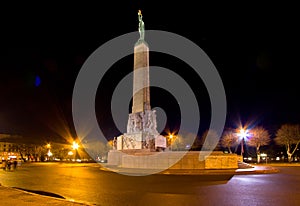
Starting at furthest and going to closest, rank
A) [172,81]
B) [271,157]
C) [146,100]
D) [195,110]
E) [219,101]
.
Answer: [271,157]
[195,110]
[219,101]
[172,81]
[146,100]

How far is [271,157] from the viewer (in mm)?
66250

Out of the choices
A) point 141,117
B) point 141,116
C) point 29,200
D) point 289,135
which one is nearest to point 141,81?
point 141,116

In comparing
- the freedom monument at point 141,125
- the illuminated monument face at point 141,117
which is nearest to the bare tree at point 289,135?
the freedom monument at point 141,125

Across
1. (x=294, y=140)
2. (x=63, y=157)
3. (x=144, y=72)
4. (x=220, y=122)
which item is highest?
(x=144, y=72)

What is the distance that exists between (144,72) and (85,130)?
40.7 meters

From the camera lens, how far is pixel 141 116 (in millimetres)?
31641

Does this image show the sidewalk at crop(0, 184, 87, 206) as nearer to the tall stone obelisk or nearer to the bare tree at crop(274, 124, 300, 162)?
the tall stone obelisk

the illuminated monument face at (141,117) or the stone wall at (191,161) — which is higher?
the illuminated monument face at (141,117)

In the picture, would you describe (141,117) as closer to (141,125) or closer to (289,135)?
(141,125)

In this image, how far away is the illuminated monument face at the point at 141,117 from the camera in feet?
102

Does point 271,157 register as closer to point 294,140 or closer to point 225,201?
point 294,140

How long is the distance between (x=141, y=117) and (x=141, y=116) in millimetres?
113

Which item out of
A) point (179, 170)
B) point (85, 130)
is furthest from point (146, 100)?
point (85, 130)

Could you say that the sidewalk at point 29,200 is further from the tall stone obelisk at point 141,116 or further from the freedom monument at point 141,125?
the tall stone obelisk at point 141,116
